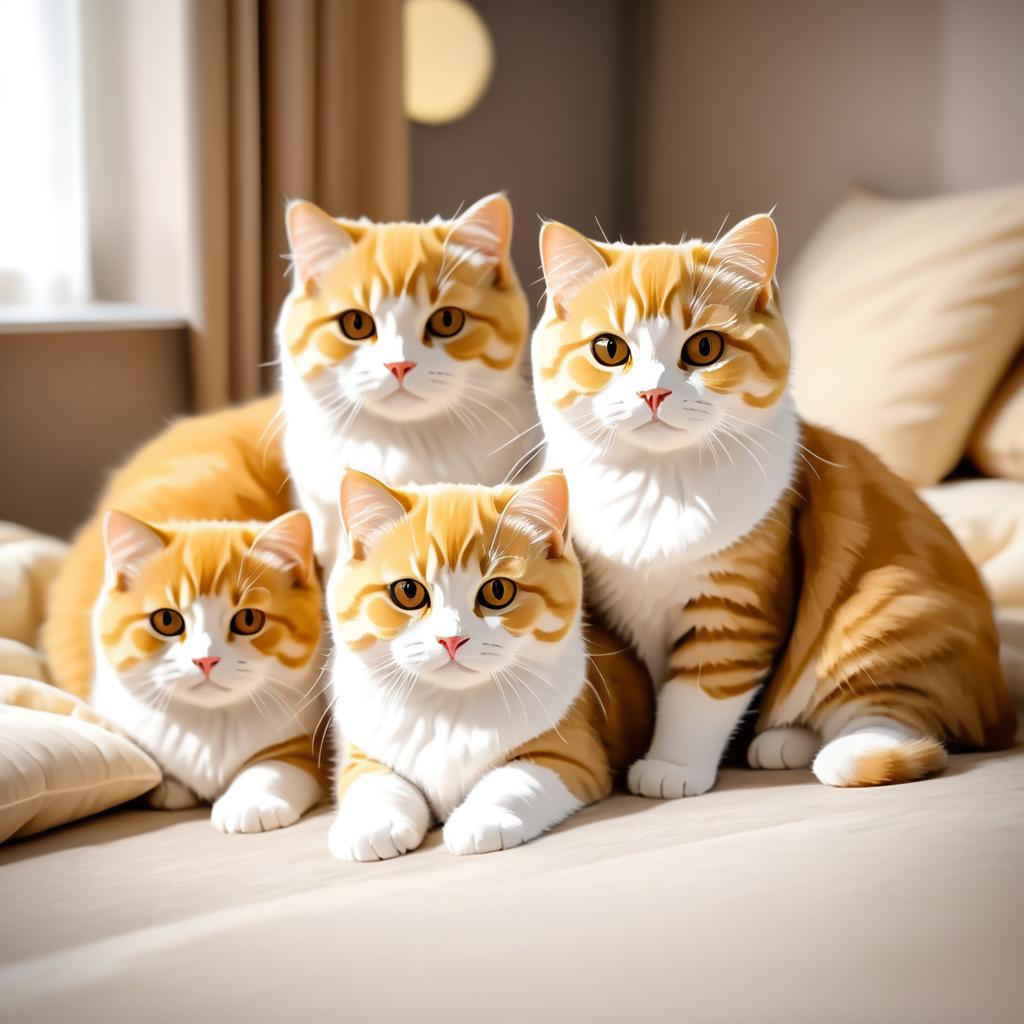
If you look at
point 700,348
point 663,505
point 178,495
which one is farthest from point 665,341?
point 178,495

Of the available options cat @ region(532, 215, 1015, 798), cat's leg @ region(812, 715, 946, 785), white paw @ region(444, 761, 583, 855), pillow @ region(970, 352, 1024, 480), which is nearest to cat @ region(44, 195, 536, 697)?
cat @ region(532, 215, 1015, 798)

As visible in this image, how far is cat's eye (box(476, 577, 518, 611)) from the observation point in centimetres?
103

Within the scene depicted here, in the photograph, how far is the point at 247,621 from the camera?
1.18 metres

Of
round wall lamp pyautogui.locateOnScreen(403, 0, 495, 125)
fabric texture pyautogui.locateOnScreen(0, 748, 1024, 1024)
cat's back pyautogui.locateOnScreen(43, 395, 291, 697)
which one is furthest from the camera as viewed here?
round wall lamp pyautogui.locateOnScreen(403, 0, 495, 125)

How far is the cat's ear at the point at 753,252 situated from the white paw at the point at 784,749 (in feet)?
1.42

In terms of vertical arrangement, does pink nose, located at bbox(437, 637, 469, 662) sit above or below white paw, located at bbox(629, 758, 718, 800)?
above

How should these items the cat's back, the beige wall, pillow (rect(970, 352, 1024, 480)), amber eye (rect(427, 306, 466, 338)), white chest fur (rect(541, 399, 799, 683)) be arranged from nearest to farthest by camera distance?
white chest fur (rect(541, 399, 799, 683)) < amber eye (rect(427, 306, 466, 338)) < the cat's back < pillow (rect(970, 352, 1024, 480)) < the beige wall

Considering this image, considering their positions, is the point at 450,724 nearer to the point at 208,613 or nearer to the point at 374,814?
the point at 374,814

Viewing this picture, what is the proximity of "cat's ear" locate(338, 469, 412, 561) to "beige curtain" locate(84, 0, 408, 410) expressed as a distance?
48.5 inches

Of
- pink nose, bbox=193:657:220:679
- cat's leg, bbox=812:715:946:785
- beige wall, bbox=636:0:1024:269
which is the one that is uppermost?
beige wall, bbox=636:0:1024:269

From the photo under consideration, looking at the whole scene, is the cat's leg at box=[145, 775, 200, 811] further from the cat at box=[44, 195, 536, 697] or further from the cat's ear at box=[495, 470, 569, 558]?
the cat's ear at box=[495, 470, 569, 558]

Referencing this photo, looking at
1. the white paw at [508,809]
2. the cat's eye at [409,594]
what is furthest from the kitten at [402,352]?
the white paw at [508,809]

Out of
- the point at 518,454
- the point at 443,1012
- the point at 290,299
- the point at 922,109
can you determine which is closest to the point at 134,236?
the point at 290,299

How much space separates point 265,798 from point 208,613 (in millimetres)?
186
